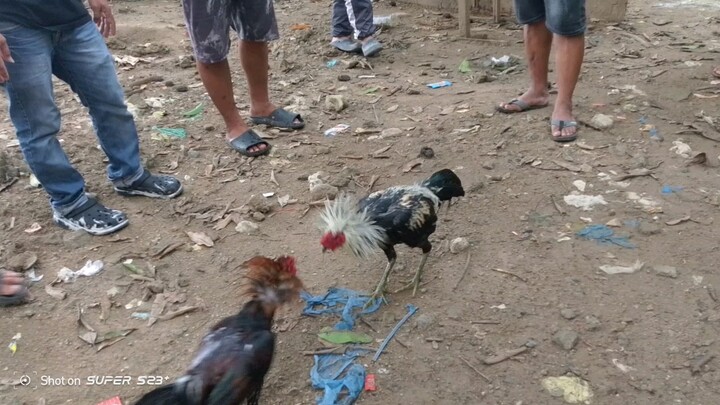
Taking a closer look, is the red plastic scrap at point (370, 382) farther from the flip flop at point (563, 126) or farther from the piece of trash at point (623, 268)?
the flip flop at point (563, 126)

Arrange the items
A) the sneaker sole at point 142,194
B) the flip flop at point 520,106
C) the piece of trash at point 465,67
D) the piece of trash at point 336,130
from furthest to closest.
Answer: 1. the piece of trash at point 465,67
2. the piece of trash at point 336,130
3. the flip flop at point 520,106
4. the sneaker sole at point 142,194

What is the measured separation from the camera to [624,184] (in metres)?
4.12

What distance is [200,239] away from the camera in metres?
3.95

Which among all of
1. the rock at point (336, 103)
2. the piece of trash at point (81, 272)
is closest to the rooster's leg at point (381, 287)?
the piece of trash at point (81, 272)

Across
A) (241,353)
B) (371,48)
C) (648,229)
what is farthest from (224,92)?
(648,229)

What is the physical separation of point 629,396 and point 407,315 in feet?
3.56

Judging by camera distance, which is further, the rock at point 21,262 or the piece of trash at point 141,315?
the rock at point 21,262

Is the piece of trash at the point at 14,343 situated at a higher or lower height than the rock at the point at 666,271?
higher

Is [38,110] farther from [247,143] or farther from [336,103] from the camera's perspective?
[336,103]

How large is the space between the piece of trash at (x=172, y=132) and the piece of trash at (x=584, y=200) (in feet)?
10.4

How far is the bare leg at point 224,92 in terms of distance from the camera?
4.64 meters

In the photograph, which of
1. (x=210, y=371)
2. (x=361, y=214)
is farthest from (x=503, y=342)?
(x=210, y=371)

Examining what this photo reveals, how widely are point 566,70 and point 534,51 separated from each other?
48 cm

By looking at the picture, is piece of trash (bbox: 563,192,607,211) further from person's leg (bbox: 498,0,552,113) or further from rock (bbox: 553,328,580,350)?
person's leg (bbox: 498,0,552,113)
